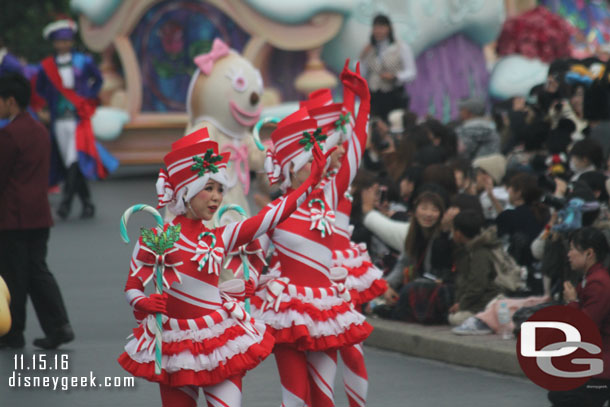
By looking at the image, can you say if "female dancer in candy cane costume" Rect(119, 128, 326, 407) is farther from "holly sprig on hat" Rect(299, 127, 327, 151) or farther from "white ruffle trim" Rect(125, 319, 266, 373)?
"holly sprig on hat" Rect(299, 127, 327, 151)

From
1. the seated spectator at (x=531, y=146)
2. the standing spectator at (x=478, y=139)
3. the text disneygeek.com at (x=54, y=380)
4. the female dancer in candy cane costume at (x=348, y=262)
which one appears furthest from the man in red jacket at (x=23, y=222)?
the standing spectator at (x=478, y=139)

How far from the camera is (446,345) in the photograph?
888 centimetres

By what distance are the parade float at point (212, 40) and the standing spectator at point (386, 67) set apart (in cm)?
268

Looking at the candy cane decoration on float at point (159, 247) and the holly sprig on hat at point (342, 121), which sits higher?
the holly sprig on hat at point (342, 121)

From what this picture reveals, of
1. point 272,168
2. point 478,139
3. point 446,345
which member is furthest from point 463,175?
point 272,168

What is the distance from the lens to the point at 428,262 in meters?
9.59

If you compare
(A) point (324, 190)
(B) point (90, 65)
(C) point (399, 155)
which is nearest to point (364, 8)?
(B) point (90, 65)

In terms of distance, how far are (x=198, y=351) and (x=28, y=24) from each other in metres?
24.1

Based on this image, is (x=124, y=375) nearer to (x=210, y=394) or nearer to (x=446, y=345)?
(x=446, y=345)

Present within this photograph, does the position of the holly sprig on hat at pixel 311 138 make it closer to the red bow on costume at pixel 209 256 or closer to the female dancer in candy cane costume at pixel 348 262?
the female dancer in candy cane costume at pixel 348 262

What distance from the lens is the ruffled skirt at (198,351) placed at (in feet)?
19.5

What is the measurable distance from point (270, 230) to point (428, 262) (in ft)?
10.9

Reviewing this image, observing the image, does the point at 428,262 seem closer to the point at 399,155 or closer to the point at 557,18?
the point at 399,155

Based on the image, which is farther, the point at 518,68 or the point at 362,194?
the point at 518,68
